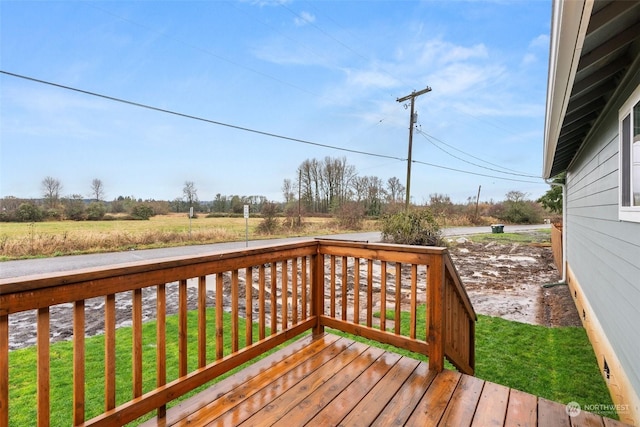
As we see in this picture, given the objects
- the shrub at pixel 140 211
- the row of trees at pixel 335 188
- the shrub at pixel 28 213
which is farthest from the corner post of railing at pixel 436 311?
the row of trees at pixel 335 188

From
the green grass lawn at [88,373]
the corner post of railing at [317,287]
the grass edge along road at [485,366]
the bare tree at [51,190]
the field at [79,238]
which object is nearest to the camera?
the green grass lawn at [88,373]

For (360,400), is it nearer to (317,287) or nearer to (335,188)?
(317,287)

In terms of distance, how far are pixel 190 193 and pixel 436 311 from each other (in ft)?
72.8

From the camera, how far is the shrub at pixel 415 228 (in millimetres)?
11359

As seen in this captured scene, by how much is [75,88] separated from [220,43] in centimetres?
513

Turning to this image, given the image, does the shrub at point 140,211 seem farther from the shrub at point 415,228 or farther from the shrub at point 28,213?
the shrub at point 415,228

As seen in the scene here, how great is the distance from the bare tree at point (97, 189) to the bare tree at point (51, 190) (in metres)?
2.24

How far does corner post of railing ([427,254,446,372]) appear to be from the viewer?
2111 millimetres

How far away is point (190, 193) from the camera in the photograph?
21.8 meters

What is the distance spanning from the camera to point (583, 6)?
3.75ft

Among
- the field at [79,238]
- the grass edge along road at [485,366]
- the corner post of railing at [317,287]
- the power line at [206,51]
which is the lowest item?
the grass edge along road at [485,366]

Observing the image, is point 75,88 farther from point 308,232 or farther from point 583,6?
point 308,232

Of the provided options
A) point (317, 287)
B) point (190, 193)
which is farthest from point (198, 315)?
point (190, 193)

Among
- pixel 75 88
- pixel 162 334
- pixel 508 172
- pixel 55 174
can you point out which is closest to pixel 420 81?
pixel 75 88
